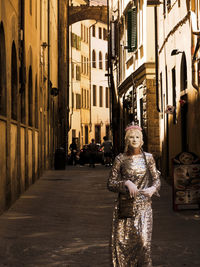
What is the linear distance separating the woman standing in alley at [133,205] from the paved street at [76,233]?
142cm

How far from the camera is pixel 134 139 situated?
671 centimetres

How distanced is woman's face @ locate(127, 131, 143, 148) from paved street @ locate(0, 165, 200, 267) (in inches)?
74.8

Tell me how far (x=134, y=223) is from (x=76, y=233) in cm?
429

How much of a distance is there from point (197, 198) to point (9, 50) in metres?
4.74

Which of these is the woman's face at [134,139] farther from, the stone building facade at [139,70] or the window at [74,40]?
the window at [74,40]

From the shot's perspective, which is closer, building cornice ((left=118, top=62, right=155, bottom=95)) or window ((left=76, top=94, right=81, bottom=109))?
building cornice ((left=118, top=62, right=155, bottom=95))

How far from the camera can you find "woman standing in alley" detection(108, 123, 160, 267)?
6.74m

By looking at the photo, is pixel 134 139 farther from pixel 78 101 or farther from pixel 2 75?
pixel 78 101

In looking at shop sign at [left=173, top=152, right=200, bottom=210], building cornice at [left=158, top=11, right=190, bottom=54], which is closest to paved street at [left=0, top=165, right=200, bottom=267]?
shop sign at [left=173, top=152, right=200, bottom=210]

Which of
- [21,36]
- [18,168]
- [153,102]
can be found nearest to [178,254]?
→ [18,168]

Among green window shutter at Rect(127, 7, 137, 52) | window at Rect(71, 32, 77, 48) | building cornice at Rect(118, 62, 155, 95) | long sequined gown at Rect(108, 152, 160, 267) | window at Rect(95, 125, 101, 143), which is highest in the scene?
window at Rect(71, 32, 77, 48)

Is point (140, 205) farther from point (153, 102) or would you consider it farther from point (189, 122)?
point (153, 102)

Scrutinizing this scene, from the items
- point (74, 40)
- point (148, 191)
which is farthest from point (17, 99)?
point (74, 40)

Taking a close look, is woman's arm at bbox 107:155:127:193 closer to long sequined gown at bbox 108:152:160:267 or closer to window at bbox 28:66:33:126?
long sequined gown at bbox 108:152:160:267
